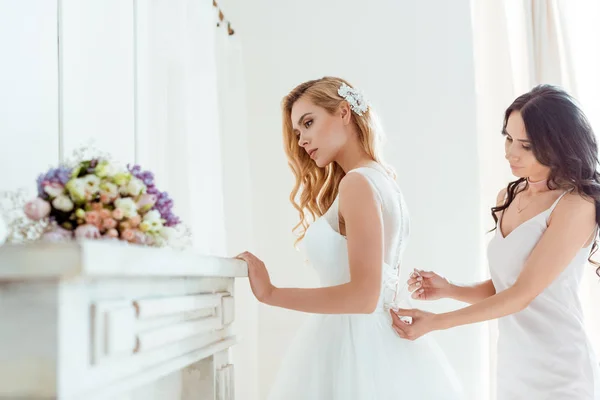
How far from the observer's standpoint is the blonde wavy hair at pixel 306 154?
197cm

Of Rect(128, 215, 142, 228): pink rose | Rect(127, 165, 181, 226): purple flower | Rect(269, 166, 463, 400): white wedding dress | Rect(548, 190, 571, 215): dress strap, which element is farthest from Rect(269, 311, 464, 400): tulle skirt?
Rect(128, 215, 142, 228): pink rose

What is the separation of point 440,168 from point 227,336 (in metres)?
1.99

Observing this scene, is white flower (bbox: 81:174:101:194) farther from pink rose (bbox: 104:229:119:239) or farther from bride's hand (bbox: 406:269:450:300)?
bride's hand (bbox: 406:269:450:300)

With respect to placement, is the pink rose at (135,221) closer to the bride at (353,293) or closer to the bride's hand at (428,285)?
the bride at (353,293)

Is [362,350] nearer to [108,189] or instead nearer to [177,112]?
[108,189]

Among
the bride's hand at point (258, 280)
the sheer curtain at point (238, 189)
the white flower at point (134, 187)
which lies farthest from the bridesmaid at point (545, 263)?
the sheer curtain at point (238, 189)

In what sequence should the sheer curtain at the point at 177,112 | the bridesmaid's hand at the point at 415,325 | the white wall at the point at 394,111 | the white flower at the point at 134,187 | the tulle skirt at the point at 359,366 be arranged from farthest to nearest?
the white wall at the point at 394,111 < the sheer curtain at the point at 177,112 < the bridesmaid's hand at the point at 415,325 < the tulle skirt at the point at 359,366 < the white flower at the point at 134,187

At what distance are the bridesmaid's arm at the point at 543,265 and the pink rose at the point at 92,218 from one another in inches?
38.5

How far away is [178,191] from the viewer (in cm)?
217

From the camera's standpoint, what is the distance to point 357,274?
1.62 metres

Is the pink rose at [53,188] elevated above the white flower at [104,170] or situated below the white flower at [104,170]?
below

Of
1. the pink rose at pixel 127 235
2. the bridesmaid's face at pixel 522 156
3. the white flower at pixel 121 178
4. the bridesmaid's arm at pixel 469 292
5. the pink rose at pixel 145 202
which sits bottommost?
the bridesmaid's arm at pixel 469 292

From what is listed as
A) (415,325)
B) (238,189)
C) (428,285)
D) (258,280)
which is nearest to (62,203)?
(258,280)

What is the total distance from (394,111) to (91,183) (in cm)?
245
